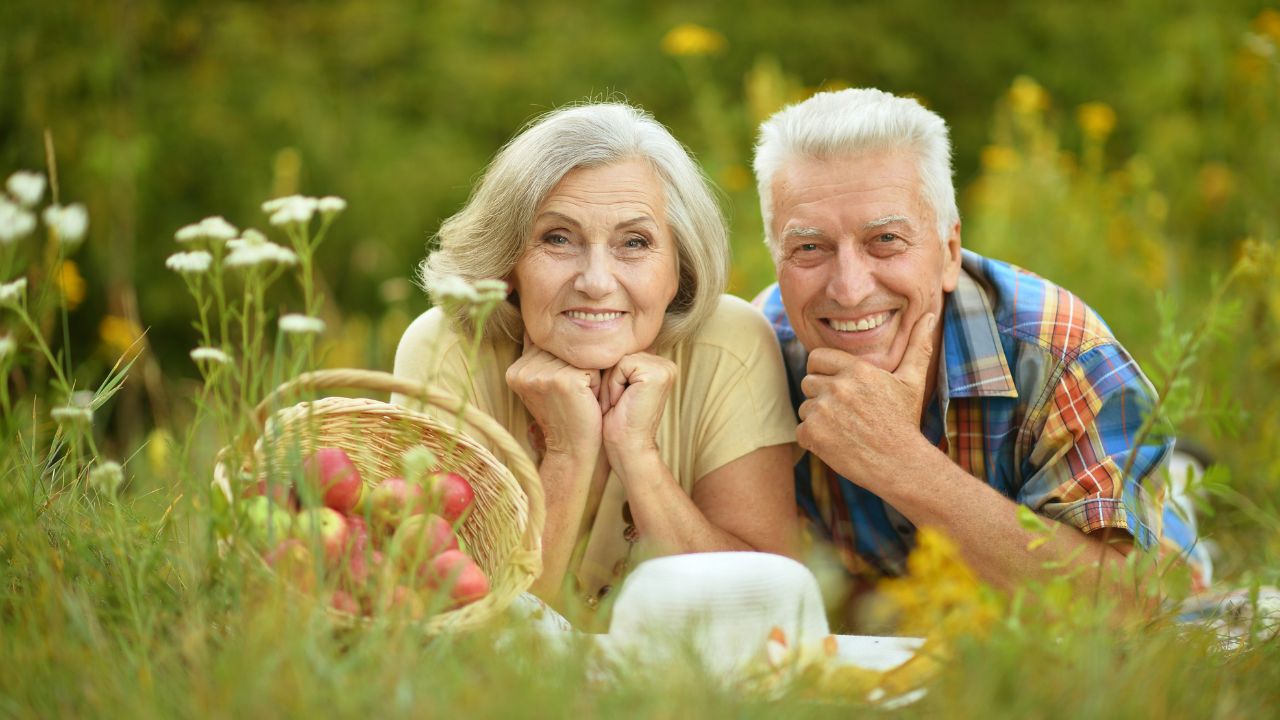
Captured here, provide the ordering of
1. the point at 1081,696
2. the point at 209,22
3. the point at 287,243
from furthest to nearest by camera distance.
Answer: the point at 209,22 < the point at 287,243 < the point at 1081,696

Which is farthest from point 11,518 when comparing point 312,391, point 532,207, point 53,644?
point 532,207

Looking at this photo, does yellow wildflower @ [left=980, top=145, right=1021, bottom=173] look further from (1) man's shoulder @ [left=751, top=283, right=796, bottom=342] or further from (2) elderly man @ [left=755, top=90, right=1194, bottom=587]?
(2) elderly man @ [left=755, top=90, right=1194, bottom=587]

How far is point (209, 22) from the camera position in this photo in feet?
22.2

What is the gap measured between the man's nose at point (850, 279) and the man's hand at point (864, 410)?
142 mm

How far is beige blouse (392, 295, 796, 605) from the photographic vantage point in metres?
2.76

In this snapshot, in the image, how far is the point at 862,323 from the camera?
2701 millimetres

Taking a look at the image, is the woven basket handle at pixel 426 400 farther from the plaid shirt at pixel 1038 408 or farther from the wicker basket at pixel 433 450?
the plaid shirt at pixel 1038 408

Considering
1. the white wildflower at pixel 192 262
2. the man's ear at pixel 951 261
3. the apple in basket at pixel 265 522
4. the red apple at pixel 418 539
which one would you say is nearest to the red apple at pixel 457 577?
the red apple at pixel 418 539

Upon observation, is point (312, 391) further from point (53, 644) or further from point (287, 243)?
point (287, 243)

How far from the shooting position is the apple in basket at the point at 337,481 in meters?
2.13

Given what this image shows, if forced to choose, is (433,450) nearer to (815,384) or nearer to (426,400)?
(426,400)

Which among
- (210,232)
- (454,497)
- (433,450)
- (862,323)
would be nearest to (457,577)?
(454,497)

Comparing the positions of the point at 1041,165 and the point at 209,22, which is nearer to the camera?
the point at 1041,165

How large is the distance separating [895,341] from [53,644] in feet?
6.16
